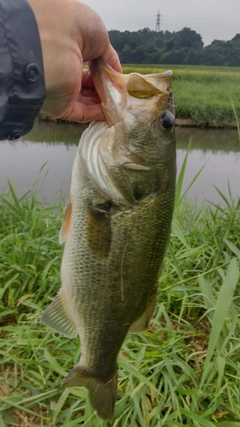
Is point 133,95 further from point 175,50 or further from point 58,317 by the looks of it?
point 175,50

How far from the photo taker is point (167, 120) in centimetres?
147

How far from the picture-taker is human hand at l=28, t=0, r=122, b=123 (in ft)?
5.04

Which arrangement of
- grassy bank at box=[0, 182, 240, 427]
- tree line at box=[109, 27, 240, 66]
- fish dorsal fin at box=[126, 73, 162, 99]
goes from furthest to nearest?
1. tree line at box=[109, 27, 240, 66]
2. grassy bank at box=[0, 182, 240, 427]
3. fish dorsal fin at box=[126, 73, 162, 99]

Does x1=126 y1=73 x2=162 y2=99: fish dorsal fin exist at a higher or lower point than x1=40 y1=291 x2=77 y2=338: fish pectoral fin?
higher

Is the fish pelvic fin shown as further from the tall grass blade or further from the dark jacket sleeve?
the dark jacket sleeve

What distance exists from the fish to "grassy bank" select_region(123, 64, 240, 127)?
33.5ft

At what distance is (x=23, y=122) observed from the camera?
1609mm

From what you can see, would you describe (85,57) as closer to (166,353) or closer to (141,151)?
(141,151)

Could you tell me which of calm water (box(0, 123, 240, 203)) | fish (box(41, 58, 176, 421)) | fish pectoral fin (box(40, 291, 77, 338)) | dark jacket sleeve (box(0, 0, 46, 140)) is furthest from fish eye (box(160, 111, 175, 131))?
calm water (box(0, 123, 240, 203))

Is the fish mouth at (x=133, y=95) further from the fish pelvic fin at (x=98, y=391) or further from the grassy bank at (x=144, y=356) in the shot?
the fish pelvic fin at (x=98, y=391)

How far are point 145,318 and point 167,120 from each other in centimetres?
71

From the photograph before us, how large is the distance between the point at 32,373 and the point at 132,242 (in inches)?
44.0

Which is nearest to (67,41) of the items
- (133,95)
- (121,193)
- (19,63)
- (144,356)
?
(19,63)

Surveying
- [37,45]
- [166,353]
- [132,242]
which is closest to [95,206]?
[132,242]
